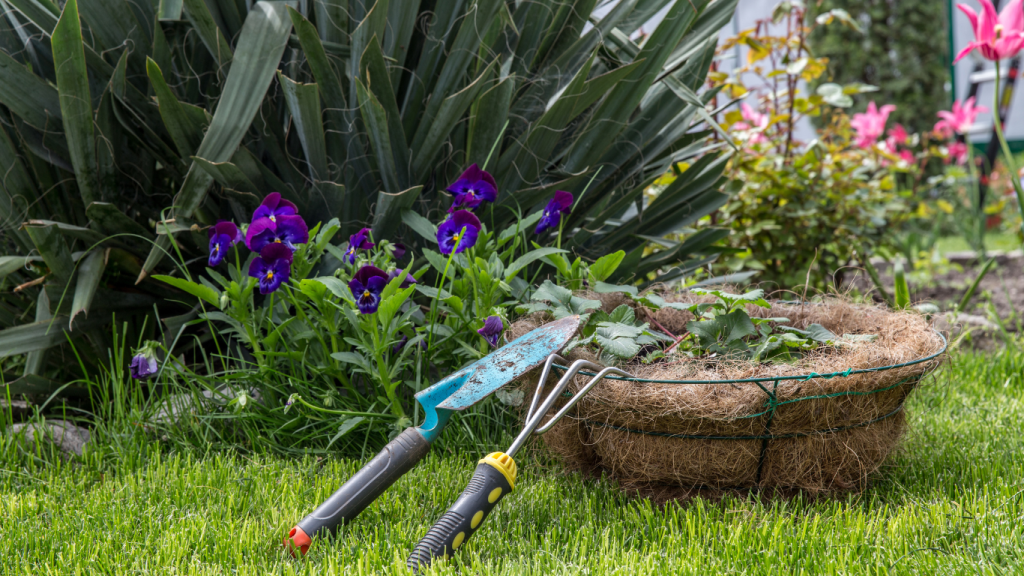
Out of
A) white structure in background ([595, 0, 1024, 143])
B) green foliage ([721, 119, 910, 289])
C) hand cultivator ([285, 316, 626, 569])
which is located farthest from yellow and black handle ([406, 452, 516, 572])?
white structure in background ([595, 0, 1024, 143])

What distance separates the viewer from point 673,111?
2.11m

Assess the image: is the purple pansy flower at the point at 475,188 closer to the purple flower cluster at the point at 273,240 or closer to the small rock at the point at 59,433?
the purple flower cluster at the point at 273,240

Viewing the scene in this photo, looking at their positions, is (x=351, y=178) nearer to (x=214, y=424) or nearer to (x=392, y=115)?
(x=392, y=115)

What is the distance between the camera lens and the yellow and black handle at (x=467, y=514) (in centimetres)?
94

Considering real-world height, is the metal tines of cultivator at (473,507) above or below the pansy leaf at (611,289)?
below

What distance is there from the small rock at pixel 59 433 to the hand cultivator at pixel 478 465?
870mm

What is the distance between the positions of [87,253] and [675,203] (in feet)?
5.14

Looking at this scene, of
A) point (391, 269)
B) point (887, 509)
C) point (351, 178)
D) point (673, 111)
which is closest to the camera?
point (887, 509)

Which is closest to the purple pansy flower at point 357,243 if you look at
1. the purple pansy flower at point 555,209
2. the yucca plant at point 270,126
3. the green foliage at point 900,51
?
the yucca plant at point 270,126

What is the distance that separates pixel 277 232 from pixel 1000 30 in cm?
186

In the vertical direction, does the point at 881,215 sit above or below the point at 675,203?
below

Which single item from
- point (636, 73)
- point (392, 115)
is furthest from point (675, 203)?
point (392, 115)

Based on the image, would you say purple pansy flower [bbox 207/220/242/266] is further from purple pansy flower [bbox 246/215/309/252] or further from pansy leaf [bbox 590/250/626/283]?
pansy leaf [bbox 590/250/626/283]

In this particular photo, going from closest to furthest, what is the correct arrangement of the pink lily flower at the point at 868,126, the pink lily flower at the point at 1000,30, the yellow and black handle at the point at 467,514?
the yellow and black handle at the point at 467,514
the pink lily flower at the point at 1000,30
the pink lily flower at the point at 868,126
